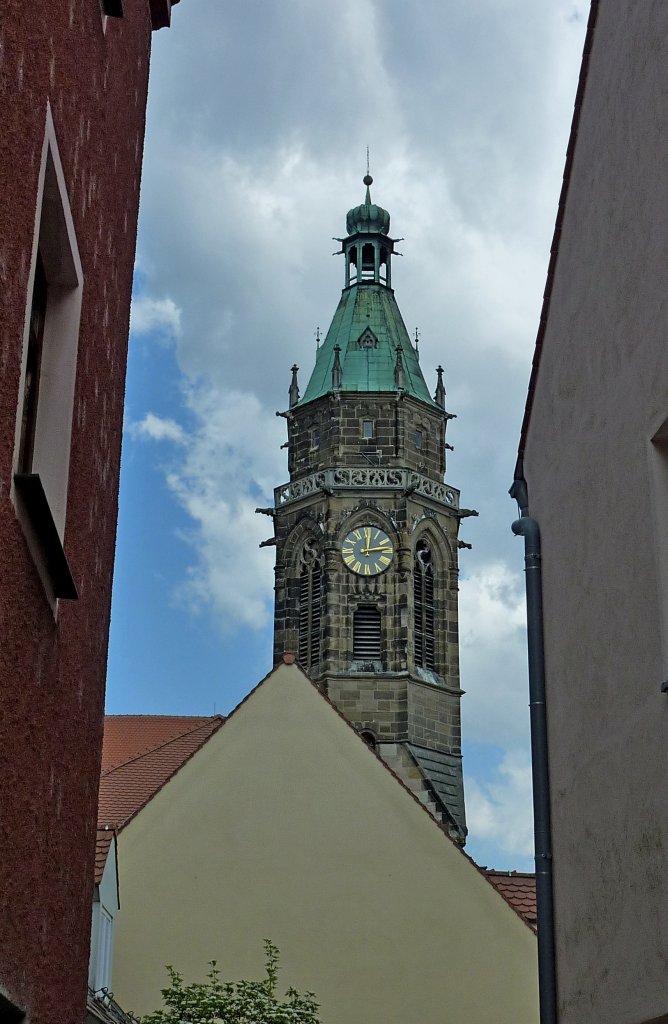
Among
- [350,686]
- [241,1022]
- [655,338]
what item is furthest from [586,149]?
[350,686]

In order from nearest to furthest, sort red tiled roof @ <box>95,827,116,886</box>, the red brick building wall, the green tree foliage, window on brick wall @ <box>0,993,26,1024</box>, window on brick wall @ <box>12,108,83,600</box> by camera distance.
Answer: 1. the red brick building wall
2. window on brick wall @ <box>0,993,26,1024</box>
3. window on brick wall @ <box>12,108,83,600</box>
4. red tiled roof @ <box>95,827,116,886</box>
5. the green tree foliage

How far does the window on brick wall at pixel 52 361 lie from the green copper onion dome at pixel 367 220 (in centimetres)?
4819

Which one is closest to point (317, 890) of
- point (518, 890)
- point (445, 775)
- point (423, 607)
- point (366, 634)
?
point (518, 890)

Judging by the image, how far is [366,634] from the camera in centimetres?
4438

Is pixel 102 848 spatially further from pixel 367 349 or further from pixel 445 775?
pixel 367 349

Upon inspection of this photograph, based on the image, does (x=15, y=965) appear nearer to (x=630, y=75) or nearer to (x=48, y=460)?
(x=48, y=460)

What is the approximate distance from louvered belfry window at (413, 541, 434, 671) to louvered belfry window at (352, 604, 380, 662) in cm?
118

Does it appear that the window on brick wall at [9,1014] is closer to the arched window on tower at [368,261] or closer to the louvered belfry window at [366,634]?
the louvered belfry window at [366,634]

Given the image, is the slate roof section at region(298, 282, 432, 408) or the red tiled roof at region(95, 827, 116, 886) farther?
the slate roof section at region(298, 282, 432, 408)

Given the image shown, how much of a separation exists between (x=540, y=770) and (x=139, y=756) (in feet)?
55.6

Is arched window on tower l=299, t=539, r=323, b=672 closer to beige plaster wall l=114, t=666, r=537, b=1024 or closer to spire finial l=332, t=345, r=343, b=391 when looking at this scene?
spire finial l=332, t=345, r=343, b=391

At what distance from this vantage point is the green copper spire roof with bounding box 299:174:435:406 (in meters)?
48.7

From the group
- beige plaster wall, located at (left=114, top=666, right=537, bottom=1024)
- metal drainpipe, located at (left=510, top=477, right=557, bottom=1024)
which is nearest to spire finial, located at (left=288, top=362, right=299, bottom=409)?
beige plaster wall, located at (left=114, top=666, right=537, bottom=1024)

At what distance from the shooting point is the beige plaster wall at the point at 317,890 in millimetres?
18797
